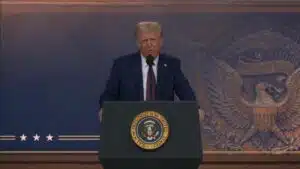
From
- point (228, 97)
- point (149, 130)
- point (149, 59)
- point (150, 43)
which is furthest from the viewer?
point (228, 97)

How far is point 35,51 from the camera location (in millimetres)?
5379

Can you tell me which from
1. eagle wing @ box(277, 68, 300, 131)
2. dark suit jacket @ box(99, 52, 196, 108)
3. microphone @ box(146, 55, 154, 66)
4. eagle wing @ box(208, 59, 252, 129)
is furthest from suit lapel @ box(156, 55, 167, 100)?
eagle wing @ box(277, 68, 300, 131)

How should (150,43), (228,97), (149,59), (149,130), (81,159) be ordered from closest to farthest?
(149,130) < (149,59) < (150,43) < (81,159) < (228,97)

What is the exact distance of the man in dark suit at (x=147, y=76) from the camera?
9.09 ft

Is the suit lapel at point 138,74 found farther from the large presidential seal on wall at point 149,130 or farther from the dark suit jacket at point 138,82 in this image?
the large presidential seal on wall at point 149,130

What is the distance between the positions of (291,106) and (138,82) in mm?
3010

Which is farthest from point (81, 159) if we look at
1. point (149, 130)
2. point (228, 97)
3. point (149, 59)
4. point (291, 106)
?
point (149, 130)

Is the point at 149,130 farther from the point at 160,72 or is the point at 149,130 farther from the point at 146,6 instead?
the point at 146,6

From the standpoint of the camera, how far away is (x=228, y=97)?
211 inches

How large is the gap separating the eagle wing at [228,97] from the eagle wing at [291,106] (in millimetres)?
345

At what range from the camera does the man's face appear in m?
2.80

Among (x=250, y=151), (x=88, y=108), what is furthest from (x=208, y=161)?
(x=88, y=108)

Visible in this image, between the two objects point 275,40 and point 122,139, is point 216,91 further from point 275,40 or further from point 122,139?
point 122,139

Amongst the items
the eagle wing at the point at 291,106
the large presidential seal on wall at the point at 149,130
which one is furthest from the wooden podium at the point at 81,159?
the large presidential seal on wall at the point at 149,130
